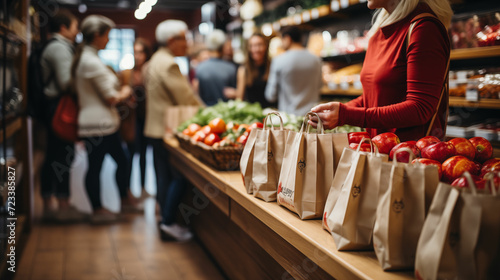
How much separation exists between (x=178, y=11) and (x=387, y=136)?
11089mm

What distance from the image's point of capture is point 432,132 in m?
1.81

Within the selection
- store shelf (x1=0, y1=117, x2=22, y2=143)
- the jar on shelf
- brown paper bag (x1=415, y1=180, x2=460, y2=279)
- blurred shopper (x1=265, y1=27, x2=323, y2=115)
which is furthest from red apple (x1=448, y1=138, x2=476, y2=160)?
blurred shopper (x1=265, y1=27, x2=323, y2=115)

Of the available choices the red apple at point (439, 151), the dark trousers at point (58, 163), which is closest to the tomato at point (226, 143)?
the red apple at point (439, 151)

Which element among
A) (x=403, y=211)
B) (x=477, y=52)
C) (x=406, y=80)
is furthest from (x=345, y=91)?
(x=403, y=211)

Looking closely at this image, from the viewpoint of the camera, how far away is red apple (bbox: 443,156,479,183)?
1.24 metres

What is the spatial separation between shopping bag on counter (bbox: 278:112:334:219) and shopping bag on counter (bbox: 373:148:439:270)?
38 centimetres

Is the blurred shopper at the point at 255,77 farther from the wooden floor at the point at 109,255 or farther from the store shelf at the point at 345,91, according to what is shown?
the wooden floor at the point at 109,255

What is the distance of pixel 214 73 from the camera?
4.83 meters

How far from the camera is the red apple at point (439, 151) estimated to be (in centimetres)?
136

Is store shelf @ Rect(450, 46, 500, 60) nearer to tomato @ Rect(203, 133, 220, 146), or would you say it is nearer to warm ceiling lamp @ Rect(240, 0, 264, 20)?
tomato @ Rect(203, 133, 220, 146)

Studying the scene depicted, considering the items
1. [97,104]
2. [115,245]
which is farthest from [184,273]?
[97,104]

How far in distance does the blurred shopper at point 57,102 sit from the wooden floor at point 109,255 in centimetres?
22

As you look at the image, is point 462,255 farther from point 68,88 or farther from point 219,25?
point 219,25

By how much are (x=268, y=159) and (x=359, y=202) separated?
22.5 inches
